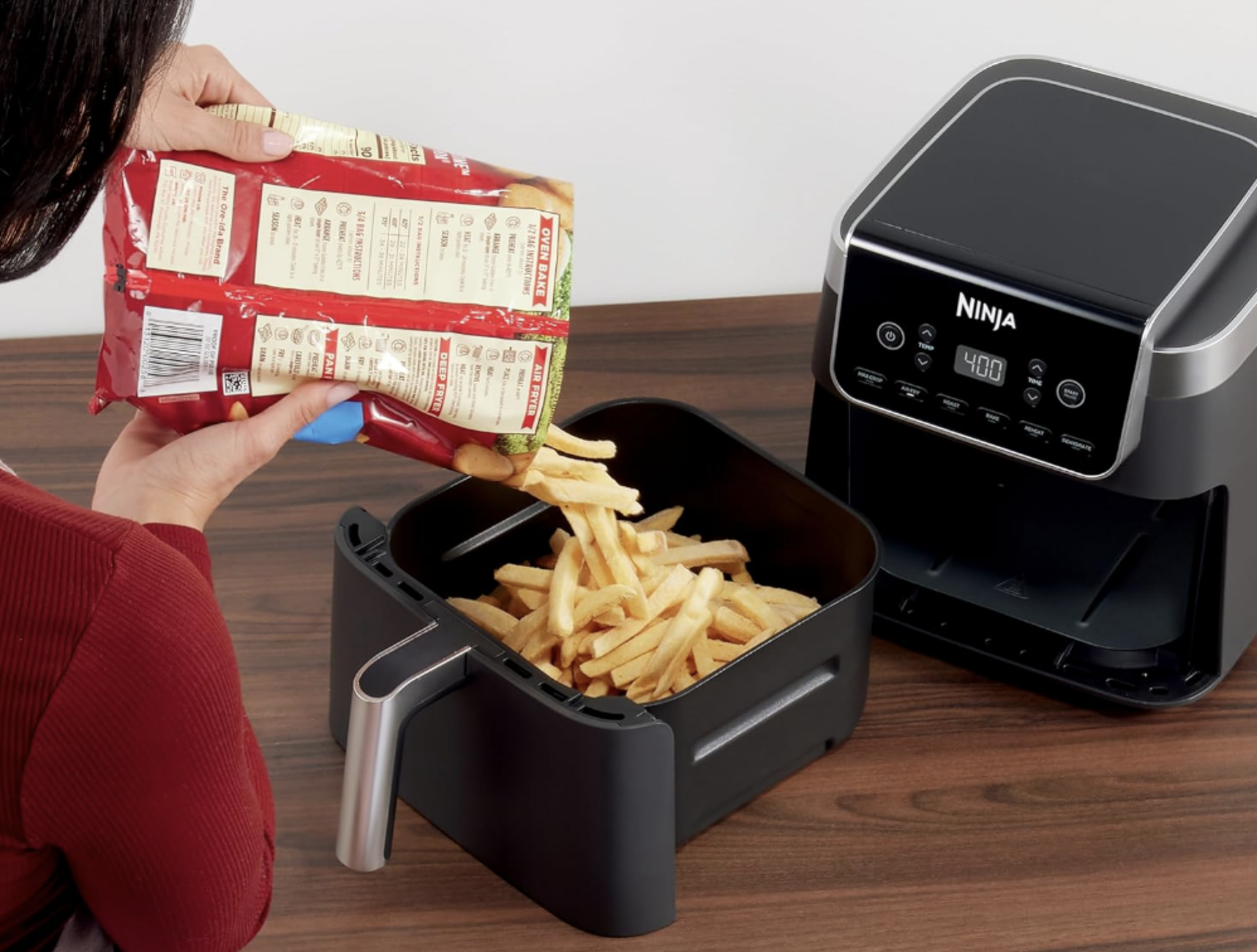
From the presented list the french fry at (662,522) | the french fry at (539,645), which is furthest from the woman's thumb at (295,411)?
the french fry at (662,522)

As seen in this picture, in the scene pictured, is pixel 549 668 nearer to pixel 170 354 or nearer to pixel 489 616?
pixel 489 616

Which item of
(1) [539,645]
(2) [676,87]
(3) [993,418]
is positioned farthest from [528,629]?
(2) [676,87]

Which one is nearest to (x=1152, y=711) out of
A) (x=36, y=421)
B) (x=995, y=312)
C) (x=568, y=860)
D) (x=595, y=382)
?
(x=995, y=312)

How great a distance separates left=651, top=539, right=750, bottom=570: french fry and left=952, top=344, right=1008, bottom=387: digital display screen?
0.68ft

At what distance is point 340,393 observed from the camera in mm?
911

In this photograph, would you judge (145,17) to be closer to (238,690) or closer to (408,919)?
(238,690)

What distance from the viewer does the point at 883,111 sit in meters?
1.64

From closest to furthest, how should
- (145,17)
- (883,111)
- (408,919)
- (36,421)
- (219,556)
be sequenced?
1. (145,17)
2. (408,919)
3. (219,556)
4. (36,421)
5. (883,111)

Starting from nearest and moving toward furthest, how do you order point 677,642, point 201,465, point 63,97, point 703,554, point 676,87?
point 63,97 < point 201,465 < point 677,642 < point 703,554 < point 676,87

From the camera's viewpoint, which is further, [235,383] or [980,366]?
[980,366]

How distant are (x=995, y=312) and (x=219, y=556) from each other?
640mm

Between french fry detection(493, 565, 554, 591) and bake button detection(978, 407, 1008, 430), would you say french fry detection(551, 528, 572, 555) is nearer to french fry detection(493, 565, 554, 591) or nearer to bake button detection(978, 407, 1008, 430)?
french fry detection(493, 565, 554, 591)

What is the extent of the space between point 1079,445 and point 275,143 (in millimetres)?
543

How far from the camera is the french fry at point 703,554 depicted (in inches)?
44.7
